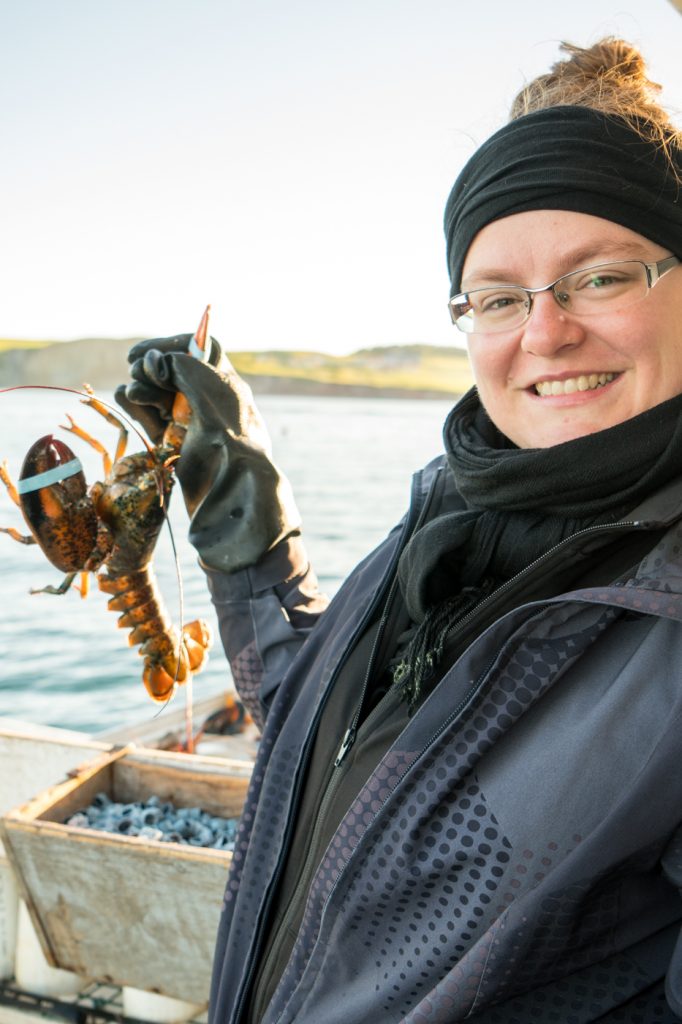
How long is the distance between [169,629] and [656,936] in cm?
145

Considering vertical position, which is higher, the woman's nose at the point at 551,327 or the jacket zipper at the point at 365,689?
the woman's nose at the point at 551,327

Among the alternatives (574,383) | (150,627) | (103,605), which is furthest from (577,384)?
(103,605)

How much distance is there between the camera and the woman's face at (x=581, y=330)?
1.07 metres

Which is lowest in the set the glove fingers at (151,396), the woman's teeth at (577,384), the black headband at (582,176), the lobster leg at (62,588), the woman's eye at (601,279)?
the lobster leg at (62,588)

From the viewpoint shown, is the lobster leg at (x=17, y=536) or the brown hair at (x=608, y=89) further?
the lobster leg at (x=17, y=536)

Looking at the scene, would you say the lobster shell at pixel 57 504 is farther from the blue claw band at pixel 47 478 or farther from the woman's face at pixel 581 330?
the woman's face at pixel 581 330

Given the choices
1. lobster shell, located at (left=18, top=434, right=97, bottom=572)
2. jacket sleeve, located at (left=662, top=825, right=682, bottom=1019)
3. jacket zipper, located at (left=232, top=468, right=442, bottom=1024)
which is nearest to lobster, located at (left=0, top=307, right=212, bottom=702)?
lobster shell, located at (left=18, top=434, right=97, bottom=572)

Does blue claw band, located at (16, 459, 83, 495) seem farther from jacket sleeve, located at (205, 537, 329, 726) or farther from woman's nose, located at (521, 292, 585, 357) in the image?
woman's nose, located at (521, 292, 585, 357)

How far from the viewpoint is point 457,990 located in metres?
0.96

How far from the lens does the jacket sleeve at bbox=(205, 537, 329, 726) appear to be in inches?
63.4

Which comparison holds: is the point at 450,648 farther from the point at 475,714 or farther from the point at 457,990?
the point at 457,990

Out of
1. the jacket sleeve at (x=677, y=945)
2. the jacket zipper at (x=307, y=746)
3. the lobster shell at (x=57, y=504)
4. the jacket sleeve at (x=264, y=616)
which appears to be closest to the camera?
the jacket sleeve at (x=677, y=945)

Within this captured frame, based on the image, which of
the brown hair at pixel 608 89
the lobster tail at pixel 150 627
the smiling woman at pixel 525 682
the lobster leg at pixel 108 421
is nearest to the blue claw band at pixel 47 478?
the lobster leg at pixel 108 421

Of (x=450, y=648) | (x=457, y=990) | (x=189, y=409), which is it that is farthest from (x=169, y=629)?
(x=457, y=990)
